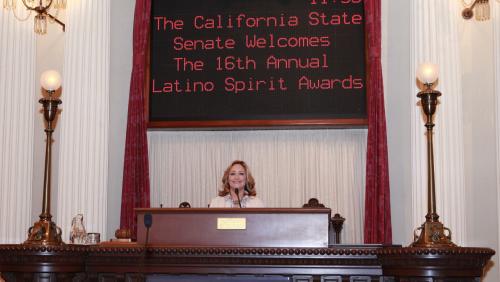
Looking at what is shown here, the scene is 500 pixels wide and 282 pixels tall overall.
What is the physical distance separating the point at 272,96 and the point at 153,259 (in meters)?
3.38

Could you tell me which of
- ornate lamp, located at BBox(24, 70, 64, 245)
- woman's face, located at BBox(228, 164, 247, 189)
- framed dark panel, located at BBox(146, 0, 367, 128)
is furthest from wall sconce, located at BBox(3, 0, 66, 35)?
woman's face, located at BBox(228, 164, 247, 189)

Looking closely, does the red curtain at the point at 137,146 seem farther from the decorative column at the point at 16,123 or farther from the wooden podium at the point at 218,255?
the wooden podium at the point at 218,255

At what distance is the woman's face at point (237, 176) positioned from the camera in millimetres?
7203

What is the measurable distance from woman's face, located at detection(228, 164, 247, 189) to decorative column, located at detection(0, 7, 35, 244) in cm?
239

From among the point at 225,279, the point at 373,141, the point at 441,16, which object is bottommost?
the point at 225,279

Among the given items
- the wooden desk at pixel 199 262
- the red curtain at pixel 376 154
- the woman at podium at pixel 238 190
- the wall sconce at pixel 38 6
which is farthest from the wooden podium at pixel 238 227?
the wall sconce at pixel 38 6

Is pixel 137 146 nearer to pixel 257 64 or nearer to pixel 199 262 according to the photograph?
pixel 257 64

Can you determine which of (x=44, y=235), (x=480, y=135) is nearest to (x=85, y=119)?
(x=44, y=235)

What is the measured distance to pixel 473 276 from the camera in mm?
4965

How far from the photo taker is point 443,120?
762cm

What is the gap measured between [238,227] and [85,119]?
339cm

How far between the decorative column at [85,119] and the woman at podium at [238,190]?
5.03 ft

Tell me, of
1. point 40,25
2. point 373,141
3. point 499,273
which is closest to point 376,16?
point 373,141

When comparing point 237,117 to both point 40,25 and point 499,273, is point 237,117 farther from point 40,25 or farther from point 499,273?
point 499,273
